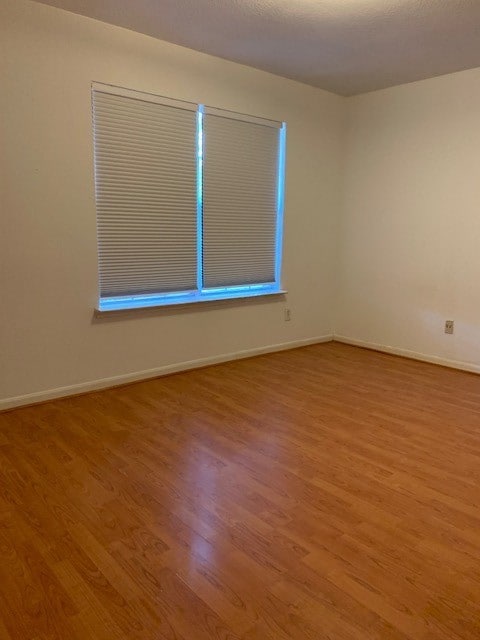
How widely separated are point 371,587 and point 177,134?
10.9ft

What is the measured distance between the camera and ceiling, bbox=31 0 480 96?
2.83m

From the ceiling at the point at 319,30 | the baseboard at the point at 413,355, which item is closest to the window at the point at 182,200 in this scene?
the ceiling at the point at 319,30

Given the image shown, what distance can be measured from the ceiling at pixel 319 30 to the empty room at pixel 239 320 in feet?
0.09

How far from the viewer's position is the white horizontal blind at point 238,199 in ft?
13.1

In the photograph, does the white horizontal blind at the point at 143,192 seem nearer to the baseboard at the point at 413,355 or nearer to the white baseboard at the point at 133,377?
the white baseboard at the point at 133,377

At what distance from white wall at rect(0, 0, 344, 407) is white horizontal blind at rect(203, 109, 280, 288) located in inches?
8.4

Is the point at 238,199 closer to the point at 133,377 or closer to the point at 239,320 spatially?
the point at 239,320

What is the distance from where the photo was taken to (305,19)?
9.76 feet

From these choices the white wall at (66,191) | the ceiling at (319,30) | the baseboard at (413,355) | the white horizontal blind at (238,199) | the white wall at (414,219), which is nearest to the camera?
the ceiling at (319,30)

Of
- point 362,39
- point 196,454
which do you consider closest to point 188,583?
point 196,454

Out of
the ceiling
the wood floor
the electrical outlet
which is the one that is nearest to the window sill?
the wood floor

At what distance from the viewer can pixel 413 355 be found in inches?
181

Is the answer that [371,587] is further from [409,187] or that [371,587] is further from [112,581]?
[409,187]

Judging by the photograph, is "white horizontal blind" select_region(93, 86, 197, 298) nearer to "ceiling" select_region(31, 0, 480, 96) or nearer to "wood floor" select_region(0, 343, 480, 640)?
"ceiling" select_region(31, 0, 480, 96)
